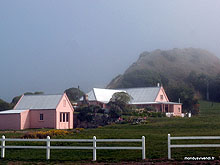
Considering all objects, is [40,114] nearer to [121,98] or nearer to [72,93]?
[121,98]

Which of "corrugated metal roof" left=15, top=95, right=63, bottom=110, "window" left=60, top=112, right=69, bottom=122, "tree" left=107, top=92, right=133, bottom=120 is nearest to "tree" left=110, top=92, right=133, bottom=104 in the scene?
"tree" left=107, top=92, right=133, bottom=120

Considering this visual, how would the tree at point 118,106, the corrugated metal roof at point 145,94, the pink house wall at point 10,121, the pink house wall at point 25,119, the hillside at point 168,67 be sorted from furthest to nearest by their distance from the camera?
1. the hillside at point 168,67
2. the corrugated metal roof at point 145,94
3. the tree at point 118,106
4. the pink house wall at point 25,119
5. the pink house wall at point 10,121

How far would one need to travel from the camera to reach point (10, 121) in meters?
54.4

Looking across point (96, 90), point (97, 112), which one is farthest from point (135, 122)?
point (96, 90)

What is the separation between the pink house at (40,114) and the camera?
54.3 metres

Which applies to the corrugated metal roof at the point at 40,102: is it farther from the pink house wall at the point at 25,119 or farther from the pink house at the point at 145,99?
the pink house at the point at 145,99

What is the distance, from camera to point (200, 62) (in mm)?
195125

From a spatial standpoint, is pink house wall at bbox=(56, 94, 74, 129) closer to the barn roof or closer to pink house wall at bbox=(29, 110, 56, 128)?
pink house wall at bbox=(29, 110, 56, 128)

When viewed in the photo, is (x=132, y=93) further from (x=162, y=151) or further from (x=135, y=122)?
(x=162, y=151)

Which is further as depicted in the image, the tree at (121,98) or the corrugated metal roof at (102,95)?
the corrugated metal roof at (102,95)

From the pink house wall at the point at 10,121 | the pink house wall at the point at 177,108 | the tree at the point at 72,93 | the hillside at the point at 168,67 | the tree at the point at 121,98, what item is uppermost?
the hillside at the point at 168,67

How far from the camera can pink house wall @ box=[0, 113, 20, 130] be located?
54000mm

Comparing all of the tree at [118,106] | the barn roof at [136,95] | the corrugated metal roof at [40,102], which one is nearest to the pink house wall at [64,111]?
the corrugated metal roof at [40,102]

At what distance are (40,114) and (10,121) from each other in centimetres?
409
